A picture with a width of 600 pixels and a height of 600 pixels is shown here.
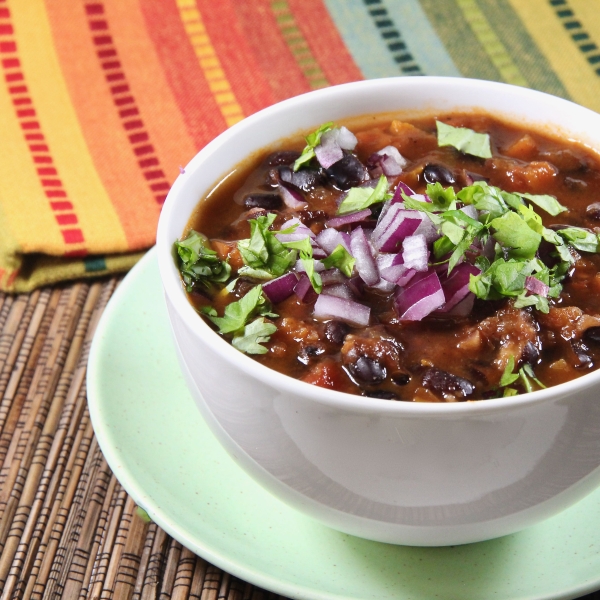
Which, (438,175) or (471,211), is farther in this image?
(438,175)

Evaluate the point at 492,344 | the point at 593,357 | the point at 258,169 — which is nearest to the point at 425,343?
the point at 492,344

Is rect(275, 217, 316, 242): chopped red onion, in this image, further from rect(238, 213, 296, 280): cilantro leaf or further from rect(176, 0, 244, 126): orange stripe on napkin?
rect(176, 0, 244, 126): orange stripe on napkin

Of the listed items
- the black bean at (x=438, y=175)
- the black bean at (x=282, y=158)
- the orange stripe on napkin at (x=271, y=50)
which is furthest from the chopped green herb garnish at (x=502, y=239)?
the orange stripe on napkin at (x=271, y=50)

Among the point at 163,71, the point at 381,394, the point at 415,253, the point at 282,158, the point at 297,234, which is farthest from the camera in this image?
the point at 163,71

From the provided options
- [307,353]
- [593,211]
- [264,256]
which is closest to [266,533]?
[307,353]

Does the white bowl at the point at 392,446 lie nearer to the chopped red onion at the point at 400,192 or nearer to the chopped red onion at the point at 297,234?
the chopped red onion at the point at 297,234

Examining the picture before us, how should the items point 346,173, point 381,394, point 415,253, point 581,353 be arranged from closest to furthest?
point 381,394, point 581,353, point 415,253, point 346,173

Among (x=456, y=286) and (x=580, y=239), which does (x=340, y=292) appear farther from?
(x=580, y=239)
